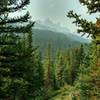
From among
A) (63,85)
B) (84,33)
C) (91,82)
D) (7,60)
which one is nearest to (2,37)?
(7,60)

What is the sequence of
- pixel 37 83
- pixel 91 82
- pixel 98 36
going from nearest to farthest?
pixel 98 36 → pixel 91 82 → pixel 37 83

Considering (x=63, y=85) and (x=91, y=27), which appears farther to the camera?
(x=63, y=85)

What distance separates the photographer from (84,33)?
52.7ft

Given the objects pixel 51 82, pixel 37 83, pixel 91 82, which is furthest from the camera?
pixel 51 82

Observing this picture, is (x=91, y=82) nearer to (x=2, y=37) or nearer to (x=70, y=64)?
(x=2, y=37)

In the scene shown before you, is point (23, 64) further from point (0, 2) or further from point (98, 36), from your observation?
point (98, 36)

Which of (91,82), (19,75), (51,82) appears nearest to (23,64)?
(19,75)

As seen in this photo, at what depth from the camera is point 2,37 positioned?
17828mm

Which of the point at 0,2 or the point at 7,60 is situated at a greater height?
the point at 0,2

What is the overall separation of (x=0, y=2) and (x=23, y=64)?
3.43m

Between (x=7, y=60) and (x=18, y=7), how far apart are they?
2.79 m

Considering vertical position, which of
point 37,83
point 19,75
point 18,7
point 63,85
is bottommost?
point 63,85

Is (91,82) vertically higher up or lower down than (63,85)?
higher up

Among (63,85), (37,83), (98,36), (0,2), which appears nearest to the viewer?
(98,36)
